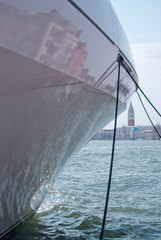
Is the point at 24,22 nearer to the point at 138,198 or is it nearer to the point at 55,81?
the point at 55,81

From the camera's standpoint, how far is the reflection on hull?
139 centimetres

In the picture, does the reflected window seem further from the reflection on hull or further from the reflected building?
the reflected building

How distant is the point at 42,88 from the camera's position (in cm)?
194

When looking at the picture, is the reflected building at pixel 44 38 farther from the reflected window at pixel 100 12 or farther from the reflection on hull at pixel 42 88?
the reflected window at pixel 100 12

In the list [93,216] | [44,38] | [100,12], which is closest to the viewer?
[44,38]

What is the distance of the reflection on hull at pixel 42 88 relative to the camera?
4.55ft

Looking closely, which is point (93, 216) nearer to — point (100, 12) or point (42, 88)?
point (42, 88)

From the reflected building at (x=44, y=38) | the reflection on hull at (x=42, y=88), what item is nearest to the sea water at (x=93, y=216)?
the reflection on hull at (x=42, y=88)

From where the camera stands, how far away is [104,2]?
208 cm

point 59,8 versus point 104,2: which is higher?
point 104,2

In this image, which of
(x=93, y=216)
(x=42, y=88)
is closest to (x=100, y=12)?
(x=42, y=88)

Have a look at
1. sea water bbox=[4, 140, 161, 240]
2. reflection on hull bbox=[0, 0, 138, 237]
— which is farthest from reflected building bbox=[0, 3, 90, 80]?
sea water bbox=[4, 140, 161, 240]

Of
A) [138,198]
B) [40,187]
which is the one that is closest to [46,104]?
[40,187]

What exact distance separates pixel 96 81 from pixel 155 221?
3.14 metres
